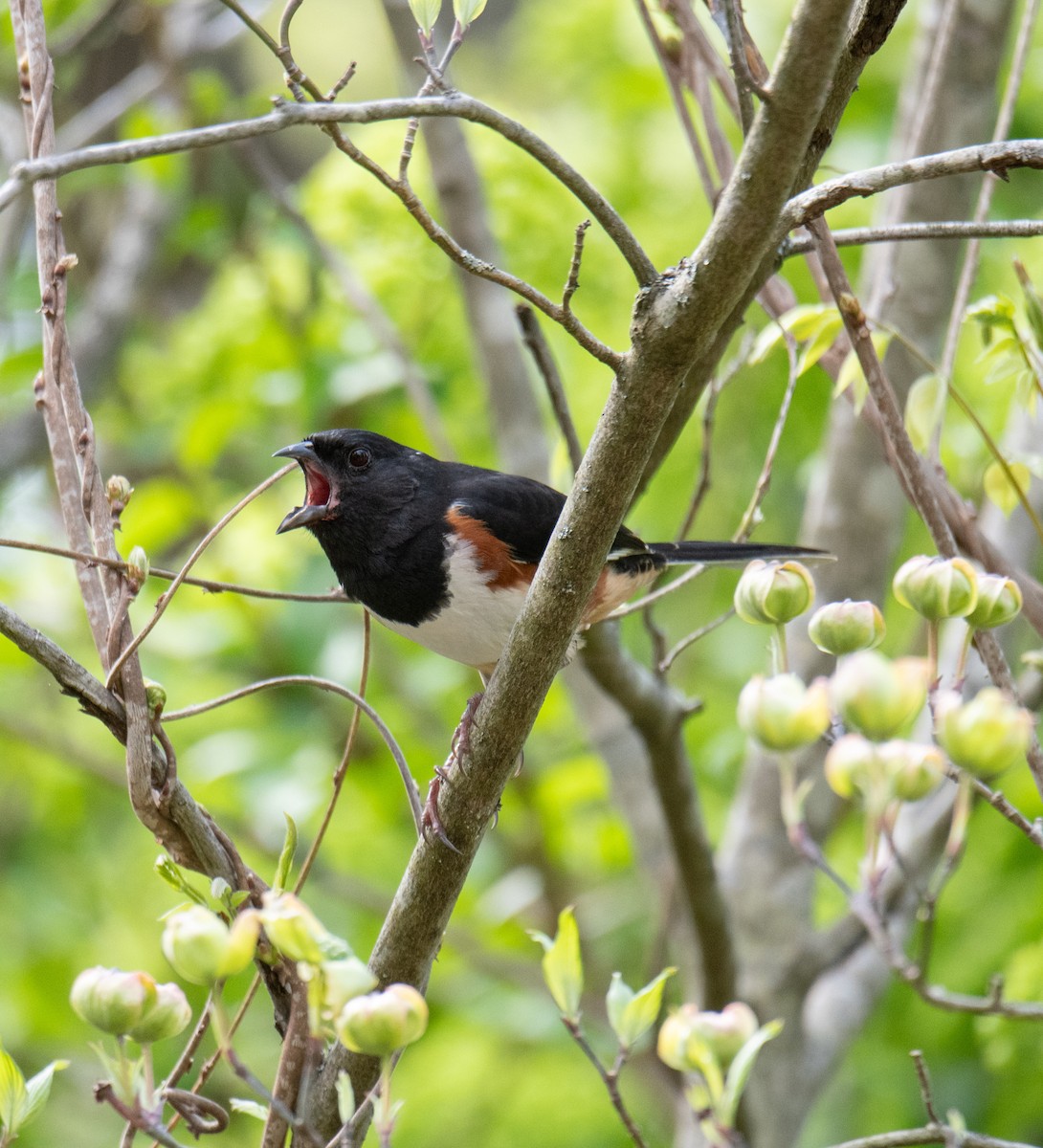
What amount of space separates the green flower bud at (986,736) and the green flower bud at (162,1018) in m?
0.58

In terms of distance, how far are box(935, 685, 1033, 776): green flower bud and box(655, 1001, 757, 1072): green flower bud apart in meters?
0.24

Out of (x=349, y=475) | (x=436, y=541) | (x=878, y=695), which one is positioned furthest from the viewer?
(x=349, y=475)

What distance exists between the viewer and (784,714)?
2.88 ft

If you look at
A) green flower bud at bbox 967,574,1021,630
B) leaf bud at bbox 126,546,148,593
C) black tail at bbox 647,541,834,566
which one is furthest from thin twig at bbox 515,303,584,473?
green flower bud at bbox 967,574,1021,630

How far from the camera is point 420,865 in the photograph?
1496mm

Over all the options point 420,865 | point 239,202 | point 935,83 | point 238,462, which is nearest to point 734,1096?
point 420,865

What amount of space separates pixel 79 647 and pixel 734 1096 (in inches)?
125

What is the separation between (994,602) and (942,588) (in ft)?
0.28

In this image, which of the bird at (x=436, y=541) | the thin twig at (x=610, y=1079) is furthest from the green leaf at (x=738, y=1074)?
the bird at (x=436, y=541)

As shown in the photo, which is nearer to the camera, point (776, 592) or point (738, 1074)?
point (738, 1074)

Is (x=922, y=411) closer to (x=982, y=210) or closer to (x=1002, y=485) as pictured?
(x=1002, y=485)

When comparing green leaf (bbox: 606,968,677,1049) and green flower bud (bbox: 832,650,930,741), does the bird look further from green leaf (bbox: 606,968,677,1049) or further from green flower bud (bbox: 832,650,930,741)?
green flower bud (bbox: 832,650,930,741)

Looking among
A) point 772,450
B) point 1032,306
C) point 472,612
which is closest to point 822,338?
point 772,450

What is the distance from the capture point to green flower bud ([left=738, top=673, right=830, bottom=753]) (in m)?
0.88
